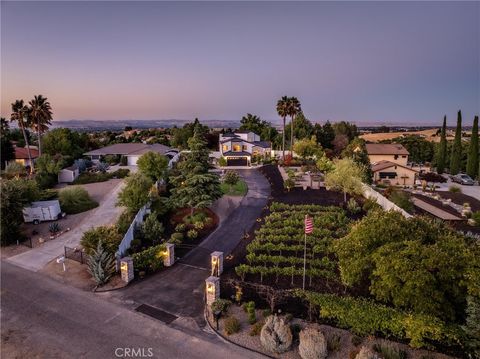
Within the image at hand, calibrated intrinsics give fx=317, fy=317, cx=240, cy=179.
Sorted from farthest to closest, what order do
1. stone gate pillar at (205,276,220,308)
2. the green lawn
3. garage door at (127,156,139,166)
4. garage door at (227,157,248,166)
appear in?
garage door at (227,157,248,166), garage door at (127,156,139,166), the green lawn, stone gate pillar at (205,276,220,308)

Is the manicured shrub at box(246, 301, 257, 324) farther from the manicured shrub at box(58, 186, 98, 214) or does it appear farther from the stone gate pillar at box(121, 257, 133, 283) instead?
the manicured shrub at box(58, 186, 98, 214)

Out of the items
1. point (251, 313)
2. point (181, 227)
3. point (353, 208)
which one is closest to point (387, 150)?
point (353, 208)

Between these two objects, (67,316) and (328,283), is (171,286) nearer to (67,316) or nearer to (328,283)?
(67,316)

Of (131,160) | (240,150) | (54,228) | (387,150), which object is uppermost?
(387,150)

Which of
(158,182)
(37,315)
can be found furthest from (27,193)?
(37,315)

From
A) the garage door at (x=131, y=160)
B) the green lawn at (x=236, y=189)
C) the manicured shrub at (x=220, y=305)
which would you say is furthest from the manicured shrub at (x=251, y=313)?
the garage door at (x=131, y=160)

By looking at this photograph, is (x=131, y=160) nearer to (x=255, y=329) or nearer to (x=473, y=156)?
(x=255, y=329)

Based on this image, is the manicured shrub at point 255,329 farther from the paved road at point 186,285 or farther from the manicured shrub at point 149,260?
the manicured shrub at point 149,260

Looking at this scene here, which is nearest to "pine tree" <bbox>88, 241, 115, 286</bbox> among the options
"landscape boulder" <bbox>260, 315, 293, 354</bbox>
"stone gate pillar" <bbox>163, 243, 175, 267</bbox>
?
"stone gate pillar" <bbox>163, 243, 175, 267</bbox>
